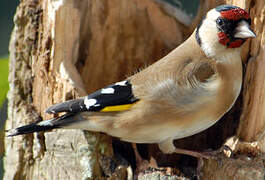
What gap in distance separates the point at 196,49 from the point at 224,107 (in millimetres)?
352

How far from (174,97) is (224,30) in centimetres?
45

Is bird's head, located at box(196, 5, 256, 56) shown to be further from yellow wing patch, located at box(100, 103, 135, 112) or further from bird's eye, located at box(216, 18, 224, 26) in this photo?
yellow wing patch, located at box(100, 103, 135, 112)

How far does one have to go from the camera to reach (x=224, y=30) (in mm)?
2693

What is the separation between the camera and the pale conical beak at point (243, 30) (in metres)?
2.57

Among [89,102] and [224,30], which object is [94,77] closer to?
[89,102]

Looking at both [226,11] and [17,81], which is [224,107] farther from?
[17,81]

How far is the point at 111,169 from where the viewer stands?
2740 millimetres

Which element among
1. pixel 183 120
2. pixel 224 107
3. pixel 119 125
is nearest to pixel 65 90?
pixel 119 125

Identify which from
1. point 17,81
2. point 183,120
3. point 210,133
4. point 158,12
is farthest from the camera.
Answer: point 158,12

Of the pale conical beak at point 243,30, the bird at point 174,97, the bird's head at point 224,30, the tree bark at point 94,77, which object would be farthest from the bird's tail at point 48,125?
the pale conical beak at point 243,30

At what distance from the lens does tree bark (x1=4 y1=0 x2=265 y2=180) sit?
275cm

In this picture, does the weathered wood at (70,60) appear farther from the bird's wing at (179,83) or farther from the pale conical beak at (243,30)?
the pale conical beak at (243,30)

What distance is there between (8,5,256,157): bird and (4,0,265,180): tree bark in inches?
5.9

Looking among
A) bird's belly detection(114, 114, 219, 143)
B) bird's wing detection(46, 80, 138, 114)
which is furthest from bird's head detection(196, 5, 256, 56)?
bird's wing detection(46, 80, 138, 114)
